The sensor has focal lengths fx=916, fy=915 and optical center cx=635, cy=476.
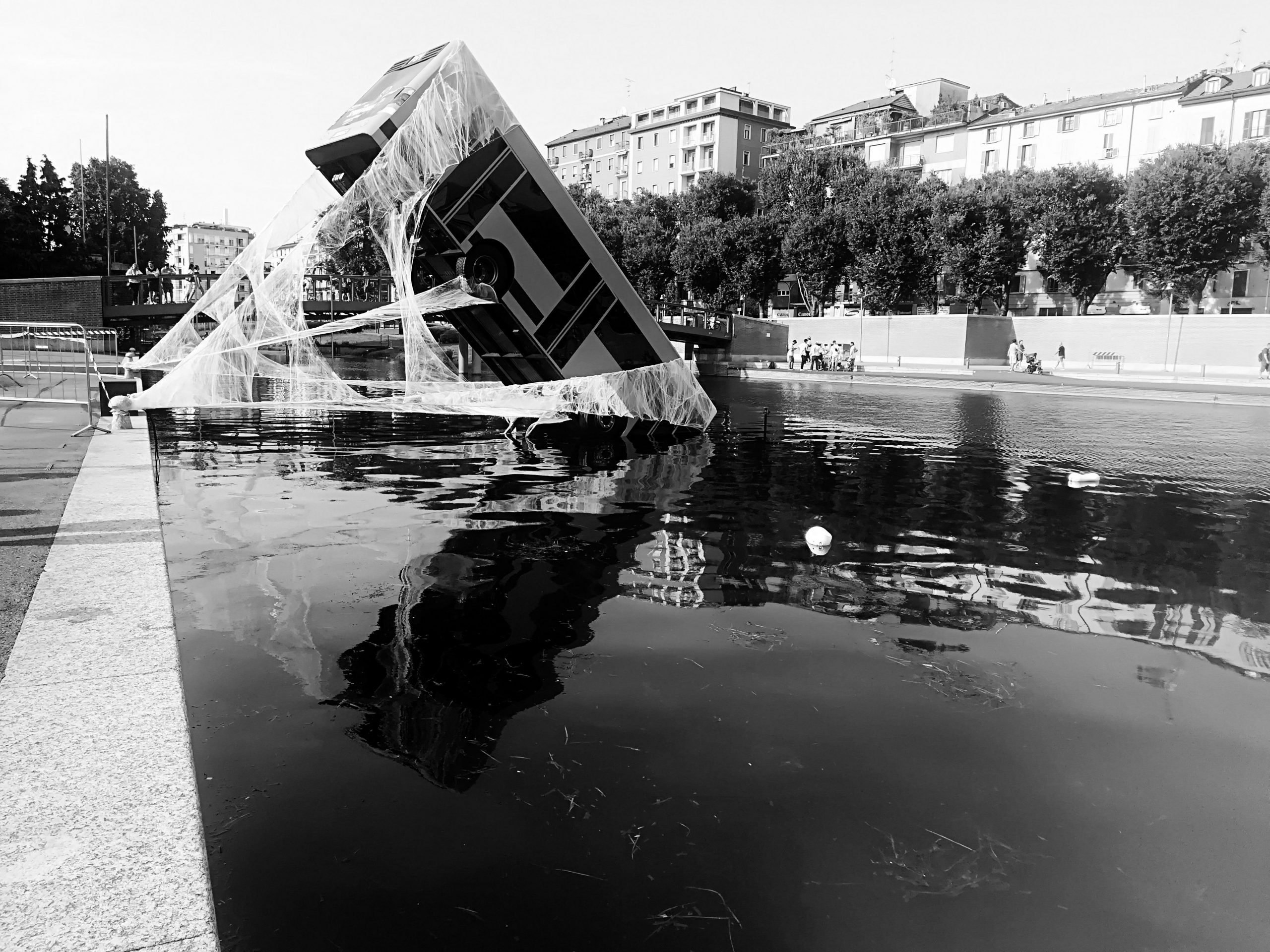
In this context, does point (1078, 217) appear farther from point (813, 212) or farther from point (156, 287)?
point (156, 287)

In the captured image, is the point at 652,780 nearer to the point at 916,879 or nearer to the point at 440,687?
the point at 916,879

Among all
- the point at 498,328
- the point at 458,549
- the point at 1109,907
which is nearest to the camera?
the point at 1109,907

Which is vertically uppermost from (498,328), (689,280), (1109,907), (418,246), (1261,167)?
(1261,167)

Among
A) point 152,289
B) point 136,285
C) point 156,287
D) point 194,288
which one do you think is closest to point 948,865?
point 194,288

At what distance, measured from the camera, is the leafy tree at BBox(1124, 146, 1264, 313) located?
158ft

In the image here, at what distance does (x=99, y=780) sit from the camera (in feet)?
12.4

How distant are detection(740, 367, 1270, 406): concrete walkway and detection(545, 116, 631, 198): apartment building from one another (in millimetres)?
62397

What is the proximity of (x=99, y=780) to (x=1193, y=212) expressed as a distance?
57.4m

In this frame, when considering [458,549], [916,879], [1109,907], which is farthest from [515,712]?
[458,549]

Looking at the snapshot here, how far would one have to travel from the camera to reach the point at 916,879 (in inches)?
146

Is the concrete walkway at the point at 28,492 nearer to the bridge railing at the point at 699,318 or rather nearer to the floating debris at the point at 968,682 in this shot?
the floating debris at the point at 968,682

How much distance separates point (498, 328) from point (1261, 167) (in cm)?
4859

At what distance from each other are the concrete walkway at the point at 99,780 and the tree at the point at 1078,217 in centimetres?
5637

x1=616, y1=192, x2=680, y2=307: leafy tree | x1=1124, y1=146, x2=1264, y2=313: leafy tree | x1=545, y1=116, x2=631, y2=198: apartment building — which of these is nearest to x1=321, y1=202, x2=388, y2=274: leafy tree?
x1=1124, y1=146, x2=1264, y2=313: leafy tree
